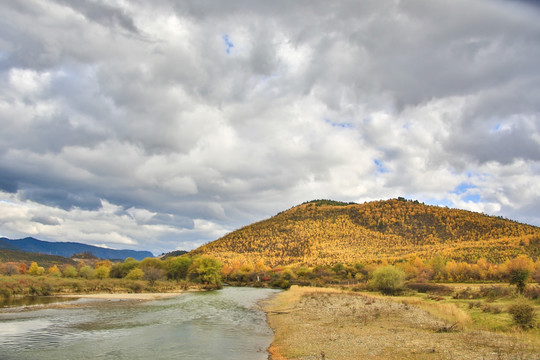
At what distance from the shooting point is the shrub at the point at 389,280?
66.9 m

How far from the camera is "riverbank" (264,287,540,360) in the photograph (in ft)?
62.6

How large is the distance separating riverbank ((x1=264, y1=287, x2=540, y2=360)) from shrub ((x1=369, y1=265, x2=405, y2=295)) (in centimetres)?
2958

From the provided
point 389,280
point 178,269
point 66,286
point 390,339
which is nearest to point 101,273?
point 178,269

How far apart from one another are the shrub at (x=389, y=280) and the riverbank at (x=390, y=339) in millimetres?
29576

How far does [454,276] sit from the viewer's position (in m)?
87.9

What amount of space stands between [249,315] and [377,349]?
28.7 metres

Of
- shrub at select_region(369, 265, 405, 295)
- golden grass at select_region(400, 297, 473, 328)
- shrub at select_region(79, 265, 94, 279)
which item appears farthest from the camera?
shrub at select_region(79, 265, 94, 279)

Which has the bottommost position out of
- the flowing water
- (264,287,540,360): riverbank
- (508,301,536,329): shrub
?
the flowing water

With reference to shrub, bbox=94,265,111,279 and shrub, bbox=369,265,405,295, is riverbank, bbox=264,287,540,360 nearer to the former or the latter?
shrub, bbox=369,265,405,295

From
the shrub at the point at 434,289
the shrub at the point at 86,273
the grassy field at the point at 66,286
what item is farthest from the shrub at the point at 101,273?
the shrub at the point at 434,289

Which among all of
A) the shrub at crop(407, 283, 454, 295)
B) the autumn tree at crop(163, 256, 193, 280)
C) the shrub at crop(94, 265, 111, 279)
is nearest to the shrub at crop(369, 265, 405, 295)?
the shrub at crop(407, 283, 454, 295)

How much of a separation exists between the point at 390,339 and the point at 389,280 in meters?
46.4

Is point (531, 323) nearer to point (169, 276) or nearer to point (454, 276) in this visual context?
point (454, 276)

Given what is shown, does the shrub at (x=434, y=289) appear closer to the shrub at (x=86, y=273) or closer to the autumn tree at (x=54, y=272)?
the shrub at (x=86, y=273)
